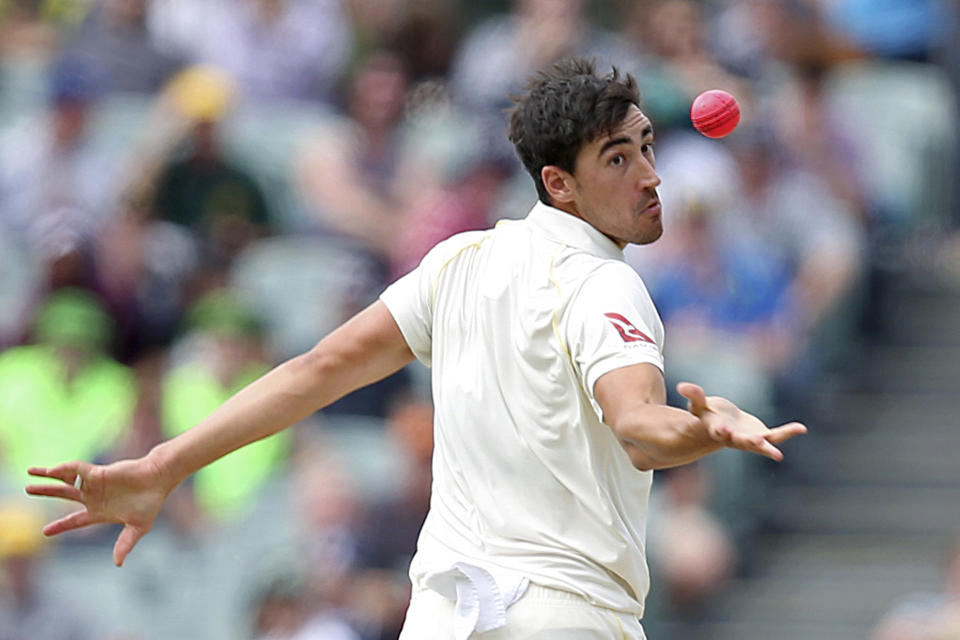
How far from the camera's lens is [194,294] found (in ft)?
29.9

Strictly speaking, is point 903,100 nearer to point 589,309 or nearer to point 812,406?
point 812,406

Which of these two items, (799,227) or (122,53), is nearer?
(799,227)

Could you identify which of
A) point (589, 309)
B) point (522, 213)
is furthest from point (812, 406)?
point (589, 309)

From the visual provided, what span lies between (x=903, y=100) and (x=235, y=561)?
467cm

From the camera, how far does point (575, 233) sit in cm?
360

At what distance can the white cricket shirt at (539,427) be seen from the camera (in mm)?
3422

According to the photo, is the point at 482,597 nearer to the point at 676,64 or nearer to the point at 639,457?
the point at 639,457

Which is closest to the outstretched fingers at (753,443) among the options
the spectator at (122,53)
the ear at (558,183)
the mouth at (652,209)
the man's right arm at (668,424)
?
the man's right arm at (668,424)

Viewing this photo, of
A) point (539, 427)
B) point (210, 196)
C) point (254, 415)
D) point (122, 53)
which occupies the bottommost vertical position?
point (210, 196)

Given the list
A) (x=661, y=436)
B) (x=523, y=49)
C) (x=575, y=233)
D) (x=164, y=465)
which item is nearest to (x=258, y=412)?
(x=164, y=465)

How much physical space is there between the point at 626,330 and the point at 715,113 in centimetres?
75

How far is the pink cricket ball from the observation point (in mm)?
3760

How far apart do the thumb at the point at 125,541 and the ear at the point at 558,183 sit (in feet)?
4.34

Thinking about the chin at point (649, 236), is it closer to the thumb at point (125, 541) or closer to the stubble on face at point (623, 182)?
the stubble on face at point (623, 182)
